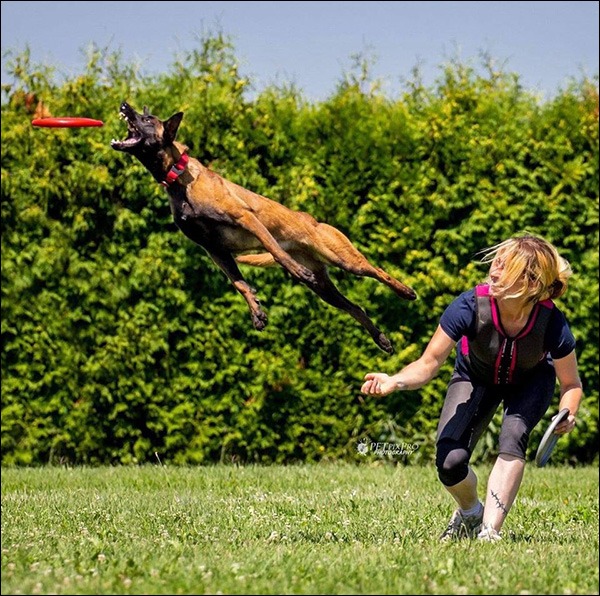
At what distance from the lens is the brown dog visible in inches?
190

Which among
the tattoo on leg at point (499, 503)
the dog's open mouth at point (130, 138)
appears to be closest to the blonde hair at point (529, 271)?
the tattoo on leg at point (499, 503)

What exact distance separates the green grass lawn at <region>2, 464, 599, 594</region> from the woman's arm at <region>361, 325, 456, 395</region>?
0.73 meters

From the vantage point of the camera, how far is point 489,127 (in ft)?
32.6

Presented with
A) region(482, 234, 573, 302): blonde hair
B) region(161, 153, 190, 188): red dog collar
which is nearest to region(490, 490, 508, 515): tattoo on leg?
region(482, 234, 573, 302): blonde hair

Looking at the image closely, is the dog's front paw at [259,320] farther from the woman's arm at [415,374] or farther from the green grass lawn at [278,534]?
the green grass lawn at [278,534]

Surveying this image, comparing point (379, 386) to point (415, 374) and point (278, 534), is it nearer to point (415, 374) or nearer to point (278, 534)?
point (415, 374)

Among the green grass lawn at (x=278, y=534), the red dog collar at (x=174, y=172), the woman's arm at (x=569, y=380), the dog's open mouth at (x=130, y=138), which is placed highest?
the dog's open mouth at (x=130, y=138)

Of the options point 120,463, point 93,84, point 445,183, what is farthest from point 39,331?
point 445,183

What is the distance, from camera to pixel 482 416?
532 centimetres

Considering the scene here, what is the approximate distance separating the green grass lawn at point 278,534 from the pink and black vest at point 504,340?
0.87 meters

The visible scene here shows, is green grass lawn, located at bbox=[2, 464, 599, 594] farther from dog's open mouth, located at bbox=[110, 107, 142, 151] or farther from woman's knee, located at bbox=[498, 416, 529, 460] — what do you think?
dog's open mouth, located at bbox=[110, 107, 142, 151]

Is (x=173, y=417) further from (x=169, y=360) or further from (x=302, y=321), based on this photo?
(x=302, y=321)

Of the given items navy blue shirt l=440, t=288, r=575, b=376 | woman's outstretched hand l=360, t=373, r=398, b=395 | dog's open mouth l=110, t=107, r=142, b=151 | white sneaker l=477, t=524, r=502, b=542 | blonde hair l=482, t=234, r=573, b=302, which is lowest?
white sneaker l=477, t=524, r=502, b=542

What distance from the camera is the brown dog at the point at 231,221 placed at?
190 inches
